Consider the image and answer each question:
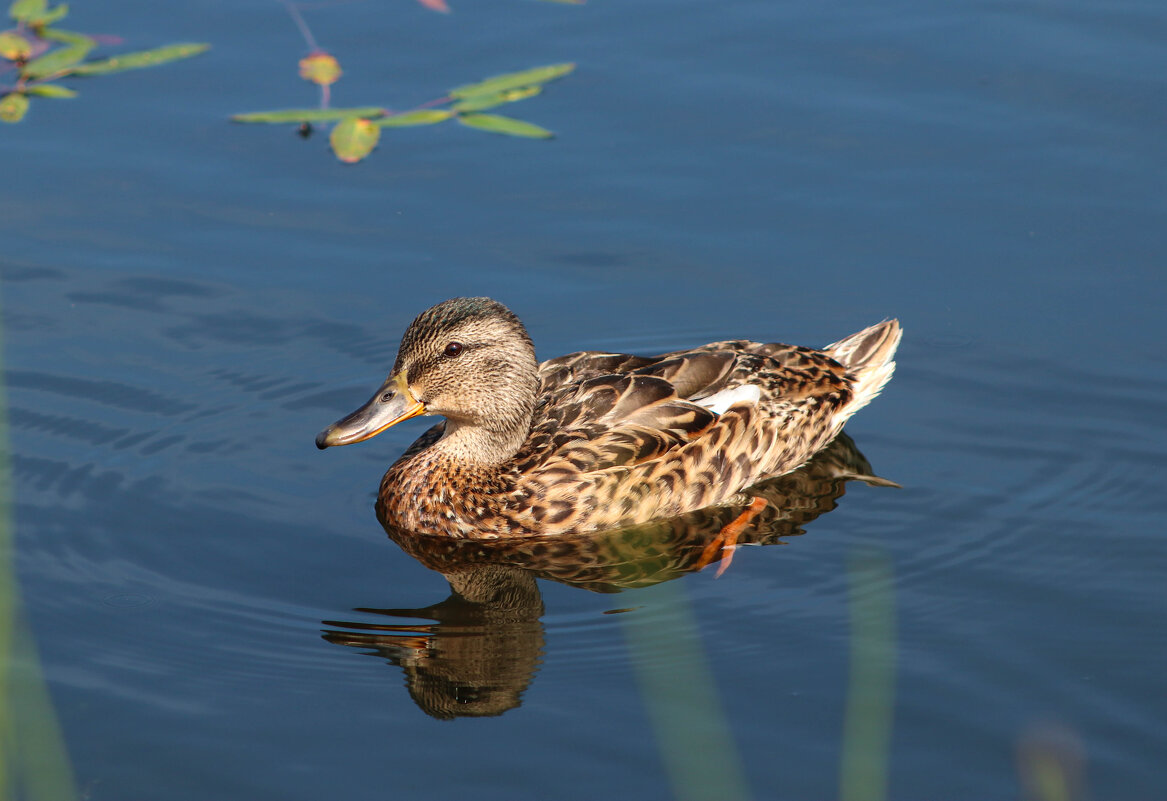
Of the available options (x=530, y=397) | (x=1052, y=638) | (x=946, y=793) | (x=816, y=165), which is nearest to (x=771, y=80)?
(x=816, y=165)

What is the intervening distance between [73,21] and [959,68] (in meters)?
7.04

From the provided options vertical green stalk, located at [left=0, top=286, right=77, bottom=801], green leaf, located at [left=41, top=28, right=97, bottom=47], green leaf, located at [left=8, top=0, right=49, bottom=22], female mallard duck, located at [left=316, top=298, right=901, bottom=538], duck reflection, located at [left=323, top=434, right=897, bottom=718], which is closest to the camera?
vertical green stalk, located at [left=0, top=286, right=77, bottom=801]

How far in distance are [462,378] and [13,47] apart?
5917 millimetres

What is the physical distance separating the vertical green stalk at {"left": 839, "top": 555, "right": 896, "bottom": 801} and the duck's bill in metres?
2.46

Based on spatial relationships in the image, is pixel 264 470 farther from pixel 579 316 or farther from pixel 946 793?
pixel 946 793

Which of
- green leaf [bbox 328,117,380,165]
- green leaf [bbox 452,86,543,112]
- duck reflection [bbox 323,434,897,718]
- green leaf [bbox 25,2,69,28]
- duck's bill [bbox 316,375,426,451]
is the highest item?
green leaf [bbox 25,2,69,28]

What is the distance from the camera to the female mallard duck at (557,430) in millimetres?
8289

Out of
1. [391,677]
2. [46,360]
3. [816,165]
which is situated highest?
[816,165]

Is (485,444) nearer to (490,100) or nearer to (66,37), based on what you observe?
(490,100)

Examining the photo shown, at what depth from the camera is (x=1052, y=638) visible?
694cm

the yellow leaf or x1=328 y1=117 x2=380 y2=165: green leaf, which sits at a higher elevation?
the yellow leaf

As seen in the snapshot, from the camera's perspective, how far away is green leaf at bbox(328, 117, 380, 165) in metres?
11.2

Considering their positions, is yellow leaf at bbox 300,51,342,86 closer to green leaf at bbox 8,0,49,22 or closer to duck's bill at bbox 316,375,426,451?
green leaf at bbox 8,0,49,22

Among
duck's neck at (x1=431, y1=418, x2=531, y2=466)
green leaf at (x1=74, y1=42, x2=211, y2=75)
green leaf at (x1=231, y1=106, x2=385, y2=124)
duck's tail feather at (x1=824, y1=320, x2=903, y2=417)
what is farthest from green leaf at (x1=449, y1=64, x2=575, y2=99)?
duck's neck at (x1=431, y1=418, x2=531, y2=466)
